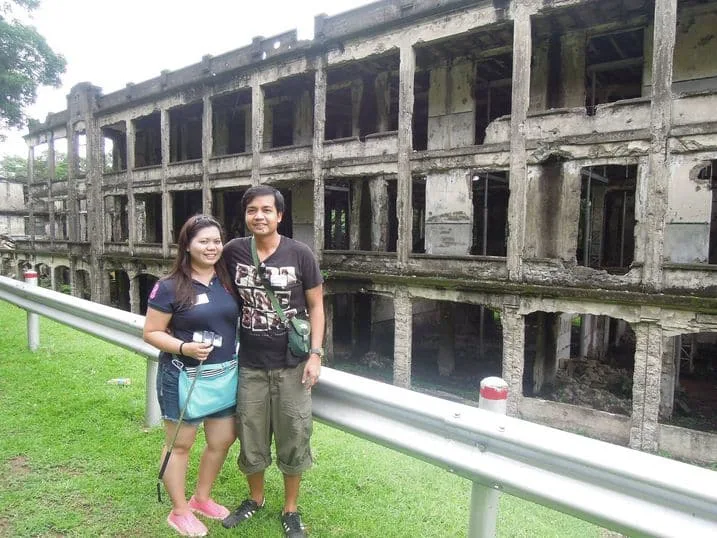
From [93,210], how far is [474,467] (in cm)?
2648

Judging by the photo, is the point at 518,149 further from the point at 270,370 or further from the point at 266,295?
the point at 270,370

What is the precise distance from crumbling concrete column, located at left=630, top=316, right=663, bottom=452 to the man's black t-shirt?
987cm

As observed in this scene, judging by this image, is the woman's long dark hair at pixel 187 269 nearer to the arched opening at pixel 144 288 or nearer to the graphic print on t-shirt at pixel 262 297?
the graphic print on t-shirt at pixel 262 297

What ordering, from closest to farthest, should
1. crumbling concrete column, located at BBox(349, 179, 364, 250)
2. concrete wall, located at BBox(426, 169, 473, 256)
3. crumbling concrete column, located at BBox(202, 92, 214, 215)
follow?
concrete wall, located at BBox(426, 169, 473, 256) < crumbling concrete column, located at BBox(349, 179, 364, 250) < crumbling concrete column, located at BBox(202, 92, 214, 215)

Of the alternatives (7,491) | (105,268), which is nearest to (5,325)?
(7,491)

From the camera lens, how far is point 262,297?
274 centimetres

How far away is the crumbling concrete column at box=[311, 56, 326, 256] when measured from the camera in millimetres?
15328

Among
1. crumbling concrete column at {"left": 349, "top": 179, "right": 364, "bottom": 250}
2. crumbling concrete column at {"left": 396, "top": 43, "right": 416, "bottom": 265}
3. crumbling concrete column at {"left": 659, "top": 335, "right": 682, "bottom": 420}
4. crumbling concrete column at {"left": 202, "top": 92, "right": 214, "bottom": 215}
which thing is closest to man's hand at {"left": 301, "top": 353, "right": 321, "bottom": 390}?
crumbling concrete column at {"left": 659, "top": 335, "right": 682, "bottom": 420}

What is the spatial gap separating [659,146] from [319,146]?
9.44 metres

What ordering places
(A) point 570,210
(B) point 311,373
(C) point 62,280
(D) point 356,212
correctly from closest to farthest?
(B) point 311,373, (A) point 570,210, (D) point 356,212, (C) point 62,280

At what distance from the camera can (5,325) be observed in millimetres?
6895

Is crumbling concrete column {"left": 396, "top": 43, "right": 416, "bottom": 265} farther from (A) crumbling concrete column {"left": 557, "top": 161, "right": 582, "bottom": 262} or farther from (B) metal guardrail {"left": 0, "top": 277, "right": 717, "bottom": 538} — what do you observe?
(B) metal guardrail {"left": 0, "top": 277, "right": 717, "bottom": 538}

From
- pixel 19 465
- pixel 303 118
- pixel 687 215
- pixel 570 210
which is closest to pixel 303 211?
pixel 303 118

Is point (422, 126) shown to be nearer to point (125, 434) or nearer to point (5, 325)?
point (5, 325)
